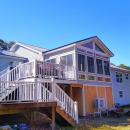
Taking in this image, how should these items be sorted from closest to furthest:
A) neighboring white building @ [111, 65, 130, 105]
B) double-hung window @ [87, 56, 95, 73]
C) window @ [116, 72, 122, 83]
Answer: double-hung window @ [87, 56, 95, 73] < neighboring white building @ [111, 65, 130, 105] < window @ [116, 72, 122, 83]

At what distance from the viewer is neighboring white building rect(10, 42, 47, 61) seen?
921 inches

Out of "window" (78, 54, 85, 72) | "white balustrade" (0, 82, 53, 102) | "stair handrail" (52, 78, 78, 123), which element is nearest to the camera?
"white balustrade" (0, 82, 53, 102)

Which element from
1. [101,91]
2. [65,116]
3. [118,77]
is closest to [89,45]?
[101,91]

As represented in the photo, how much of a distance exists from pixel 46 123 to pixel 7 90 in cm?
317

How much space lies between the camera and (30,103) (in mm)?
11422

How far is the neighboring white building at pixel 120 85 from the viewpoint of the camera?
3124 cm

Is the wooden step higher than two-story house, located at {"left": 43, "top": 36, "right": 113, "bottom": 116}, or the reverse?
two-story house, located at {"left": 43, "top": 36, "right": 113, "bottom": 116}

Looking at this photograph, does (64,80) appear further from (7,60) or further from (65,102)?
(7,60)

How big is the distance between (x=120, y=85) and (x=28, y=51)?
14632mm

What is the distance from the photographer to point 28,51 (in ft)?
81.5

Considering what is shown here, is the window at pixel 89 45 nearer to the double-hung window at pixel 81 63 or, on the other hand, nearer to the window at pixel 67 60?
the double-hung window at pixel 81 63

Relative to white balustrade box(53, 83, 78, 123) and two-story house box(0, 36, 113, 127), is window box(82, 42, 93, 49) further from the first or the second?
white balustrade box(53, 83, 78, 123)

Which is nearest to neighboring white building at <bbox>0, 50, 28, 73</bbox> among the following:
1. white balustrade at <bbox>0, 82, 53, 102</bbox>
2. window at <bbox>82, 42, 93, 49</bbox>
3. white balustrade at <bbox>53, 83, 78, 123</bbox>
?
window at <bbox>82, 42, 93, 49</bbox>

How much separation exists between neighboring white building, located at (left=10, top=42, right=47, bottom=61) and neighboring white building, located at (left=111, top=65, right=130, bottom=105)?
1181 cm
